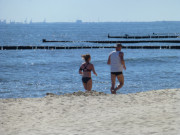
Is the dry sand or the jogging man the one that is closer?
the dry sand

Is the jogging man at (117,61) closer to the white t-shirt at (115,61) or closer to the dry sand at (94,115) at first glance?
the white t-shirt at (115,61)

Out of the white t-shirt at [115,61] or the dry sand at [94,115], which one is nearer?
the dry sand at [94,115]

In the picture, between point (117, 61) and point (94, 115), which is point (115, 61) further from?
point (94, 115)

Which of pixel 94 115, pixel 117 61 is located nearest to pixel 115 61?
pixel 117 61

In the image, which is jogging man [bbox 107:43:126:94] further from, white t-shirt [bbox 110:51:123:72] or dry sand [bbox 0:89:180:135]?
dry sand [bbox 0:89:180:135]

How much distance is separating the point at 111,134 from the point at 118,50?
506cm

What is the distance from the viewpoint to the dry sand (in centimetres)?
796

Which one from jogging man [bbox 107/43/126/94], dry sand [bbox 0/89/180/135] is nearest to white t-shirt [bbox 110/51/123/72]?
jogging man [bbox 107/43/126/94]

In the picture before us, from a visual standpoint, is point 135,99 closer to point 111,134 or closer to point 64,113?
point 64,113

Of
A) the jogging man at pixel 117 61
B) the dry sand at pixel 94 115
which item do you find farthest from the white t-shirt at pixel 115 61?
the dry sand at pixel 94 115

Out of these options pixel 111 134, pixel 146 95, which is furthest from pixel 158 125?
pixel 146 95

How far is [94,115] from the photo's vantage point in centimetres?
943

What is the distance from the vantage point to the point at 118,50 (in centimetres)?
1227

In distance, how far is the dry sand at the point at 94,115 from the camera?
7965mm
